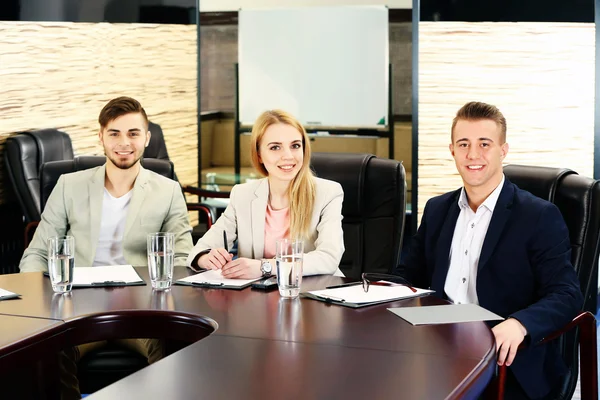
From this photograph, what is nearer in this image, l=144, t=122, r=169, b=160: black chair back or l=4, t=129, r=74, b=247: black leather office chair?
l=4, t=129, r=74, b=247: black leather office chair

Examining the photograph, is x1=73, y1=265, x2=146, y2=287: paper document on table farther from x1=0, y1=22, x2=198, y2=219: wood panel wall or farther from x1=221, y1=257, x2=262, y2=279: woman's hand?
x1=0, y1=22, x2=198, y2=219: wood panel wall

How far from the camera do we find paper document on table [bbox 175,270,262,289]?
2516 mm

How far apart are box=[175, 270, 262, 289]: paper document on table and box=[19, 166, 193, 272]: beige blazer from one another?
0.62m

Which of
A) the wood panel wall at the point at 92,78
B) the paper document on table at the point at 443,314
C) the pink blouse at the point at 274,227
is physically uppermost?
the wood panel wall at the point at 92,78

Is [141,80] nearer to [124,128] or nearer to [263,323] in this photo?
[124,128]

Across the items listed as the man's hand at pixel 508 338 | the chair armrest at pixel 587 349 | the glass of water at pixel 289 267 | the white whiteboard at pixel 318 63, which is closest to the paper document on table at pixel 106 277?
the glass of water at pixel 289 267

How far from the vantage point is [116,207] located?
11.1ft

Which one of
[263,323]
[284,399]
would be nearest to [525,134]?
[263,323]

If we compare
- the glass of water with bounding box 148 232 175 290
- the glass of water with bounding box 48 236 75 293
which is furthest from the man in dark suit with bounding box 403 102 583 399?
the glass of water with bounding box 48 236 75 293

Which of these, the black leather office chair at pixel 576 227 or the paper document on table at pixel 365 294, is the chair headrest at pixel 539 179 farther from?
the paper document on table at pixel 365 294

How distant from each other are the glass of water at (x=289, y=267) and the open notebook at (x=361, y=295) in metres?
0.05

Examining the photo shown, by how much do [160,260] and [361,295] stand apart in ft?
1.96

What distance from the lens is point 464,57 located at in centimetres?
514

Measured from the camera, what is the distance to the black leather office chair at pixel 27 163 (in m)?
4.62
